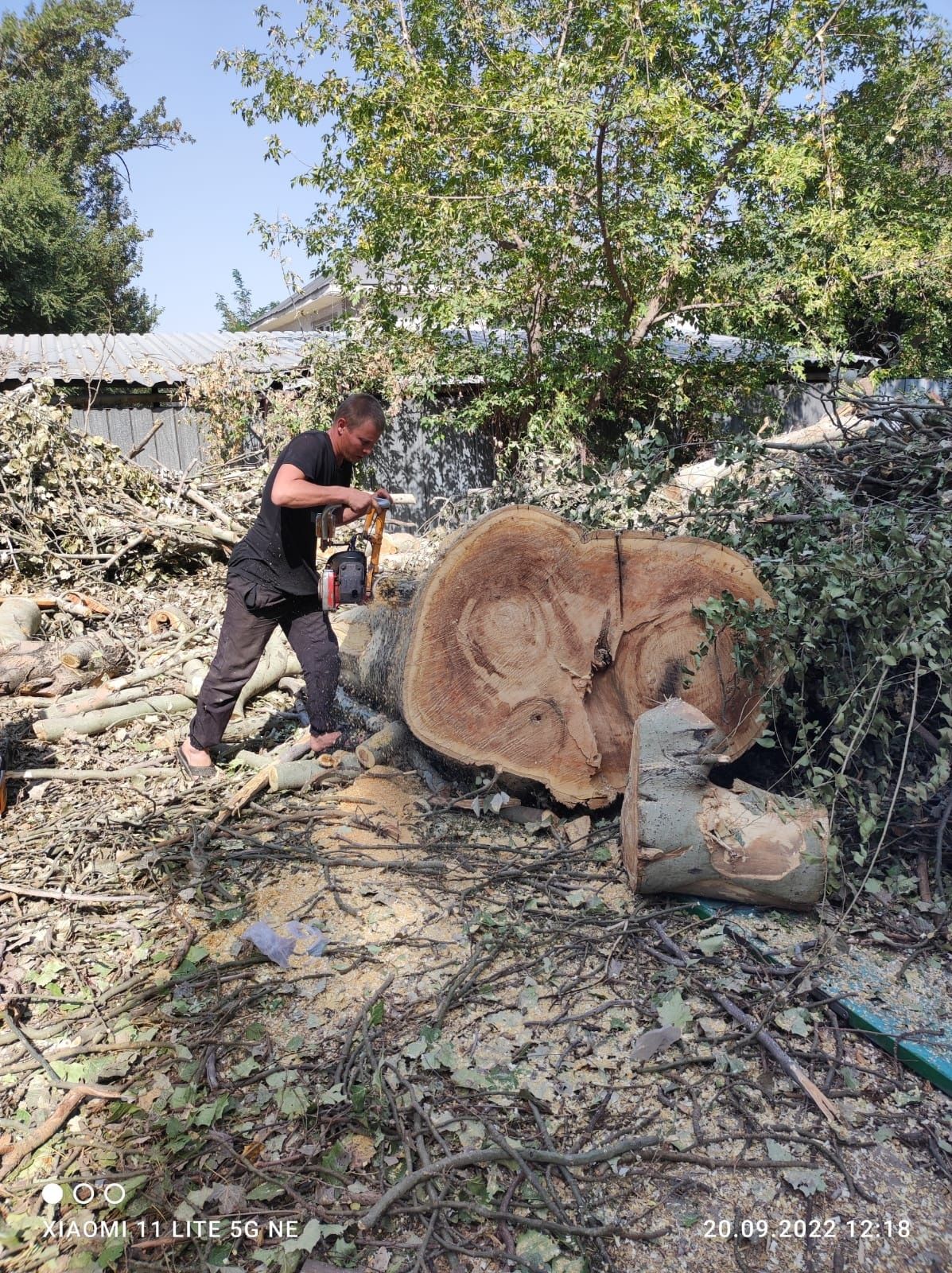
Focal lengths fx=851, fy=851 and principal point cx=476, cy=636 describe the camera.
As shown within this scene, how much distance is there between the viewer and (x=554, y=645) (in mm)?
3164

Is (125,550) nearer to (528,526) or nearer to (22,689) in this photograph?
(22,689)

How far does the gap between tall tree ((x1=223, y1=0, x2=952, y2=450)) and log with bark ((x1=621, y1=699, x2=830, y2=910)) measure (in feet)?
21.5

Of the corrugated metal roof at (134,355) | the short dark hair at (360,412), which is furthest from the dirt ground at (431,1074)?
the corrugated metal roof at (134,355)

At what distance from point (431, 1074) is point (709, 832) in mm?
1089

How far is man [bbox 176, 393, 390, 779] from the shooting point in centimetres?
358

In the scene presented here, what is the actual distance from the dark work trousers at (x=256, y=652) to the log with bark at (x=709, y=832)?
1676 millimetres

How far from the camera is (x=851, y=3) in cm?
867

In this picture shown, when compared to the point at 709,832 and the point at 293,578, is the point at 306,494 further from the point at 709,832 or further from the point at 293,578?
the point at 709,832

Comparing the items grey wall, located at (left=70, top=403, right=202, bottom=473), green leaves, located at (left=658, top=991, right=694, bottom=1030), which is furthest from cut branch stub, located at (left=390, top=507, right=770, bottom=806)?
grey wall, located at (left=70, top=403, right=202, bottom=473)

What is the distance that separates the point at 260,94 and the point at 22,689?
23.9 ft

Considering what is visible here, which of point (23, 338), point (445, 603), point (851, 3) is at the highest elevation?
point (851, 3)

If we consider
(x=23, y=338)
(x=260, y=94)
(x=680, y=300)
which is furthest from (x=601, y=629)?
(x=23, y=338)

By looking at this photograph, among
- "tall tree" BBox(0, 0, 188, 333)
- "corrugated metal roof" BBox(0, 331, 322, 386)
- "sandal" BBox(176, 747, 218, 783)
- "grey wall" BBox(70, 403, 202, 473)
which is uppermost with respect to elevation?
"tall tree" BBox(0, 0, 188, 333)

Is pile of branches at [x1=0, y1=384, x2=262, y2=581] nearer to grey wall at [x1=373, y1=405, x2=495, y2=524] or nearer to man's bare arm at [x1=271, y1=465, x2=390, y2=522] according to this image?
grey wall at [x1=373, y1=405, x2=495, y2=524]
